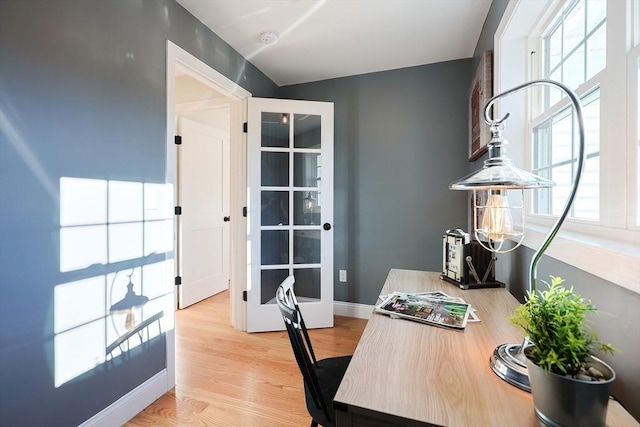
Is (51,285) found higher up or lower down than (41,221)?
lower down

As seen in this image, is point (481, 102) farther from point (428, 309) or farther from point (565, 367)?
point (565, 367)

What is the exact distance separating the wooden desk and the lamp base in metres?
0.02

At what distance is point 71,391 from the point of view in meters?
1.35

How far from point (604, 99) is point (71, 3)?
210cm

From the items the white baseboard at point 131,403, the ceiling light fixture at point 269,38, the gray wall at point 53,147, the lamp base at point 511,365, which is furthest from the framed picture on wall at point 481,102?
the white baseboard at point 131,403

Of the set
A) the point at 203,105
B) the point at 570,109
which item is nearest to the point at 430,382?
the point at 570,109

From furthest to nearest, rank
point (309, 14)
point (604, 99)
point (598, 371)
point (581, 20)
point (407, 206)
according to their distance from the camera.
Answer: point (407, 206) → point (309, 14) → point (581, 20) → point (604, 99) → point (598, 371)

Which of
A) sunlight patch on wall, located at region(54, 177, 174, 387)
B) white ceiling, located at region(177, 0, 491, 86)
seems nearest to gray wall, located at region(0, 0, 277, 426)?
sunlight patch on wall, located at region(54, 177, 174, 387)

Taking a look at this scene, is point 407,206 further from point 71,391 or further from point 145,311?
point 71,391

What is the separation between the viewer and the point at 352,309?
3.07 m

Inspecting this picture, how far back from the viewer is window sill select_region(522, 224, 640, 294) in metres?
0.65

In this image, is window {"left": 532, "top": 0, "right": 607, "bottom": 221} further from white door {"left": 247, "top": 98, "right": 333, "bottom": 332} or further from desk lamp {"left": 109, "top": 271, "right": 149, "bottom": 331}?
desk lamp {"left": 109, "top": 271, "right": 149, "bottom": 331}

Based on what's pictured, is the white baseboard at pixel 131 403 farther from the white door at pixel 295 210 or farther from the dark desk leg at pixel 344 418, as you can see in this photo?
the dark desk leg at pixel 344 418

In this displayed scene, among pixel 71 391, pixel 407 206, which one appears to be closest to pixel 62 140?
pixel 71 391
